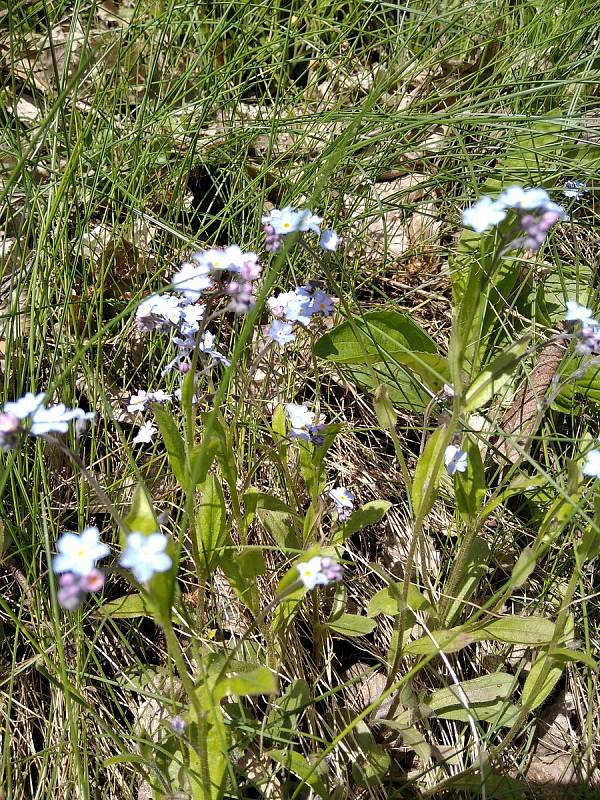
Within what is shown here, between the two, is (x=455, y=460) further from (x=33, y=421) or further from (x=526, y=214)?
(x=33, y=421)

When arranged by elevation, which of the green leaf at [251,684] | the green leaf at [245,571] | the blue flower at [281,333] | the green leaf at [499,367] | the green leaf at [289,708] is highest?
the blue flower at [281,333]

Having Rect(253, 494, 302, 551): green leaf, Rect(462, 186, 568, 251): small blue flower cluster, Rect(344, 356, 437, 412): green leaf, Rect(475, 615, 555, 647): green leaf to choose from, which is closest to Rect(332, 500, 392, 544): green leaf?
Rect(253, 494, 302, 551): green leaf

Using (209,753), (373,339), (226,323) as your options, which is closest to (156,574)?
(209,753)

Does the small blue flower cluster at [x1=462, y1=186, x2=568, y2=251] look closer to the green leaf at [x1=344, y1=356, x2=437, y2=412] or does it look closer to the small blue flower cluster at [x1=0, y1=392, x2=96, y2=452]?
the small blue flower cluster at [x1=0, y1=392, x2=96, y2=452]

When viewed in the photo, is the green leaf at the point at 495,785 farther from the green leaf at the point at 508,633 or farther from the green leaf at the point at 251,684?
the green leaf at the point at 251,684

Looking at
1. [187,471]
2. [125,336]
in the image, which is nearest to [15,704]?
[187,471]

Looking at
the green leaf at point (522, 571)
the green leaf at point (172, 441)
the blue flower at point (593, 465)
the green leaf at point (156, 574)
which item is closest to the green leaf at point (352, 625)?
the green leaf at point (522, 571)
